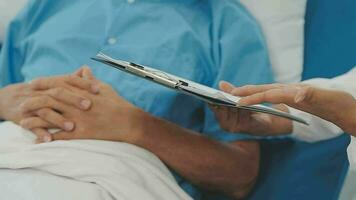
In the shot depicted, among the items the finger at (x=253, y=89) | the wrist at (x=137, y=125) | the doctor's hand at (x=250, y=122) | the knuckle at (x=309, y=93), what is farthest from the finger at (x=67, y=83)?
the knuckle at (x=309, y=93)

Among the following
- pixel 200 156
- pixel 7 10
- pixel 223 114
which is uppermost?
pixel 7 10

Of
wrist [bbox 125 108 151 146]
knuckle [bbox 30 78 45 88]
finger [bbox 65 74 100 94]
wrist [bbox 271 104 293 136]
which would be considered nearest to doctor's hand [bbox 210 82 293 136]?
wrist [bbox 271 104 293 136]

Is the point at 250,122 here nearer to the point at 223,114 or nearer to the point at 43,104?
the point at 223,114

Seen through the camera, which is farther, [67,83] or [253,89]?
[67,83]

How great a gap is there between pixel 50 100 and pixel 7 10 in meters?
0.52

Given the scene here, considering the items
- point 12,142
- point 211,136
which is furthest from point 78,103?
point 211,136

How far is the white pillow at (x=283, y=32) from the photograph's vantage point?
56.4 inches

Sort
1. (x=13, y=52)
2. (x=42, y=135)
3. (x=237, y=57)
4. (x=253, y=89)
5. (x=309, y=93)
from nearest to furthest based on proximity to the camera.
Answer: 1. (x=309, y=93)
2. (x=253, y=89)
3. (x=42, y=135)
4. (x=237, y=57)
5. (x=13, y=52)

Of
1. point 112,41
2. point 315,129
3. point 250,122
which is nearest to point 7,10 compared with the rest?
point 112,41

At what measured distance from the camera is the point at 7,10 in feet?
5.55

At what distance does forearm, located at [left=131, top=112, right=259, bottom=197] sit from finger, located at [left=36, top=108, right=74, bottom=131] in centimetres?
16

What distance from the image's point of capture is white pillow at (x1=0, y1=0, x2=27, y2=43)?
1.68m

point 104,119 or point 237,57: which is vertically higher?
point 237,57

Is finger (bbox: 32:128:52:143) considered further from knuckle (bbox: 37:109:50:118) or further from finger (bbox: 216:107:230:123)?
finger (bbox: 216:107:230:123)
